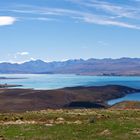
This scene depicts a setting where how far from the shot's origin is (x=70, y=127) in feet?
118

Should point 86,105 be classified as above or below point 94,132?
below

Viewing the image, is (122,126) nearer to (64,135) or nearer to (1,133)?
(64,135)

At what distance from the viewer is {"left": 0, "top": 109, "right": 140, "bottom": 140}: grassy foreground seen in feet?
105

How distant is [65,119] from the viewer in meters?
41.1

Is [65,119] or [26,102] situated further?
[26,102]

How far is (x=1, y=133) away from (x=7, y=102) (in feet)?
504

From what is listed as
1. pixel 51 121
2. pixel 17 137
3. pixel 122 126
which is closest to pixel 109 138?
pixel 122 126

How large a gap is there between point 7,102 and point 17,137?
156m

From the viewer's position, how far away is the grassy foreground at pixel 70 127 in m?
32.0

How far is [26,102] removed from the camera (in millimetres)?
187875

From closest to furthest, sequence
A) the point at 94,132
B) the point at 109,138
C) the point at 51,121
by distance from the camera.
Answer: the point at 109,138 < the point at 94,132 < the point at 51,121

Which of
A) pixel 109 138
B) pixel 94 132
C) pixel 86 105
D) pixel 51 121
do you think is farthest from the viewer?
pixel 86 105

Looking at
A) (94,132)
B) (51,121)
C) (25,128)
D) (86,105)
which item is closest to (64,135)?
(94,132)

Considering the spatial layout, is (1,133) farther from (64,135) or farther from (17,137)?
(64,135)
